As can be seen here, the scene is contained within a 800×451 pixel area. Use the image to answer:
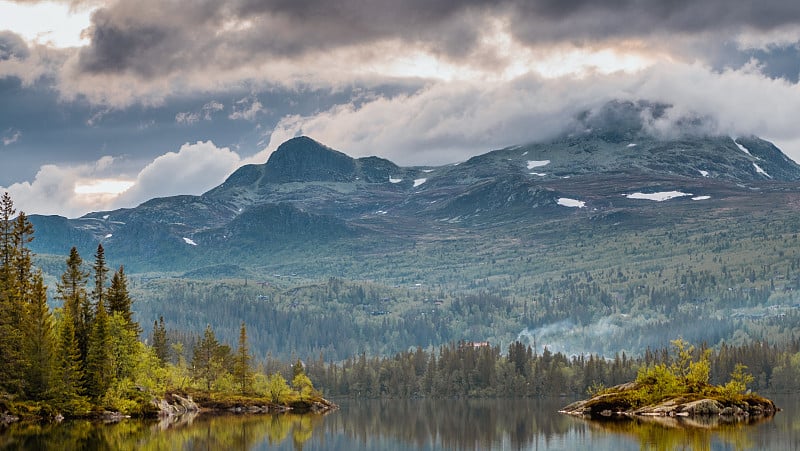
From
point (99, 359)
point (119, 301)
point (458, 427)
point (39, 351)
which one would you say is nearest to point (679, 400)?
point (458, 427)

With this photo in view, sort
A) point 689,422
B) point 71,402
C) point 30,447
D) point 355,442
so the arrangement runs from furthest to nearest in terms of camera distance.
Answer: point 71,402 → point 689,422 → point 355,442 → point 30,447

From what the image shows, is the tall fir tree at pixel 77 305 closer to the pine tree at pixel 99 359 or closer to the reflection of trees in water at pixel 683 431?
the pine tree at pixel 99 359

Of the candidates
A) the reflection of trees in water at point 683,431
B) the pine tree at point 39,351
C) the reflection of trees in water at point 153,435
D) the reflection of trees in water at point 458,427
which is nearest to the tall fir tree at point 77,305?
the pine tree at point 39,351

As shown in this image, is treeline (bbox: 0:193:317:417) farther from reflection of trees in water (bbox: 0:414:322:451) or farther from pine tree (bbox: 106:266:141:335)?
reflection of trees in water (bbox: 0:414:322:451)

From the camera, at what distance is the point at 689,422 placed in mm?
119562

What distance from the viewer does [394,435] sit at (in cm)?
12538

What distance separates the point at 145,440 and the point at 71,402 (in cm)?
3487

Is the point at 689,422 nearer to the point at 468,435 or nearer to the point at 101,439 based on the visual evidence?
the point at 468,435

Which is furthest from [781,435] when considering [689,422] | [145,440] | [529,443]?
[145,440]

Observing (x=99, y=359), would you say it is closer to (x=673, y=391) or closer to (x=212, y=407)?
(x=212, y=407)

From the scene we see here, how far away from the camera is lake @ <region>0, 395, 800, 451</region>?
303 ft

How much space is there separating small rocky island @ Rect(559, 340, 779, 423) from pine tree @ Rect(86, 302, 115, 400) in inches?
2661

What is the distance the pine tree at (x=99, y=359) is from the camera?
134 meters

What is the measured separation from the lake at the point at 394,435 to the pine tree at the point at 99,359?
382 inches
